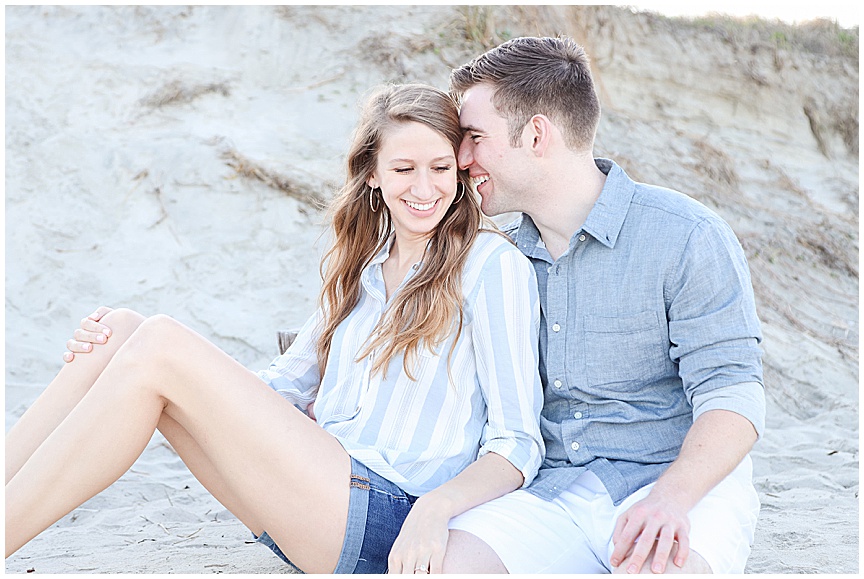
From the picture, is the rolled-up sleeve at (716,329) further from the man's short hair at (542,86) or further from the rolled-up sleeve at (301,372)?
the rolled-up sleeve at (301,372)

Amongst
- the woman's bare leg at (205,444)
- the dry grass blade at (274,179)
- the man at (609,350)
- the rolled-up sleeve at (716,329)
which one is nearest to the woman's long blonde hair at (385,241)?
the man at (609,350)

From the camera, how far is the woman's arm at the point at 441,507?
193 cm

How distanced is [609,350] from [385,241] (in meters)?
0.82

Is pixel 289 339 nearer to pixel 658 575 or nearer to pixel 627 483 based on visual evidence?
pixel 627 483

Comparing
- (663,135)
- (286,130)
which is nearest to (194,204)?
(286,130)

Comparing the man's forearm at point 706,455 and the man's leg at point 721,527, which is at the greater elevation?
the man's forearm at point 706,455

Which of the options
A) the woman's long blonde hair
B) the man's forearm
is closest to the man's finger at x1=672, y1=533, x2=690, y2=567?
the man's forearm

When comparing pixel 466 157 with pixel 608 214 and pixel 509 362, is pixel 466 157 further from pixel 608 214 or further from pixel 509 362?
pixel 509 362

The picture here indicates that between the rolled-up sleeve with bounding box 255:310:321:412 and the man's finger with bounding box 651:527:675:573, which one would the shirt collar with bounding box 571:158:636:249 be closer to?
the man's finger with bounding box 651:527:675:573

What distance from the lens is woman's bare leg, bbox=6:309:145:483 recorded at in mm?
2312

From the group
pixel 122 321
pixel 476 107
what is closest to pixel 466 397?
pixel 476 107

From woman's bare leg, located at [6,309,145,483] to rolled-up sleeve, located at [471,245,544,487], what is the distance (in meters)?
1.04

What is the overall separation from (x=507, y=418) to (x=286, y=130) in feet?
16.4

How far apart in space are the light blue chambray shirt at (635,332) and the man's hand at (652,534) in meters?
0.29
